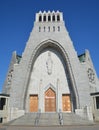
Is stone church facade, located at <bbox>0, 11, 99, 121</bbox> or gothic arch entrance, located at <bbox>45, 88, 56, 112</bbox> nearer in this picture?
stone church facade, located at <bbox>0, 11, 99, 121</bbox>

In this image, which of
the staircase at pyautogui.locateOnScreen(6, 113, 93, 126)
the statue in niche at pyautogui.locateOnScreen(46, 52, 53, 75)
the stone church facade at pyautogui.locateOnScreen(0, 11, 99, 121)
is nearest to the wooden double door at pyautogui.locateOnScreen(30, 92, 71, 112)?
the stone church facade at pyautogui.locateOnScreen(0, 11, 99, 121)

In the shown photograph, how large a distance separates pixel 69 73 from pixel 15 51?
13.5 meters

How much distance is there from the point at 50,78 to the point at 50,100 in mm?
3440

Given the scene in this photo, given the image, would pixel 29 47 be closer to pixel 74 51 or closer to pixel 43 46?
pixel 43 46

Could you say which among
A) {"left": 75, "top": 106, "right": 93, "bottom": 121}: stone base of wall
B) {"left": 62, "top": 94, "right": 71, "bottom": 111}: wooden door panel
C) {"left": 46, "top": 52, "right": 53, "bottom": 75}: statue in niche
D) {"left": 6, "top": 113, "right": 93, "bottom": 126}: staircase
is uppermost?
{"left": 46, "top": 52, "right": 53, "bottom": 75}: statue in niche

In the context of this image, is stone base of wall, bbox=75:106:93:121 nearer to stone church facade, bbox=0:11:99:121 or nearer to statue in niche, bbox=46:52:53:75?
stone church facade, bbox=0:11:99:121

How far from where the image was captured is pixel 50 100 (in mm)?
27391

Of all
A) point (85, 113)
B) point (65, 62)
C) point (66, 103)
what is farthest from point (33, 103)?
point (65, 62)

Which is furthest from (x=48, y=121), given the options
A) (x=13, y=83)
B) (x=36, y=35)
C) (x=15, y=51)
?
(x=15, y=51)

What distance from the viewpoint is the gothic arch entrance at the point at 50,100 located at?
26.9 meters

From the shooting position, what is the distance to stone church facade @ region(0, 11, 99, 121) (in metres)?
25.4

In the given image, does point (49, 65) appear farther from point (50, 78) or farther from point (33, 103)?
point (33, 103)

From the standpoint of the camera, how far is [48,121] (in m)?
20.2

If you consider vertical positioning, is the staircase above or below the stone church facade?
below
